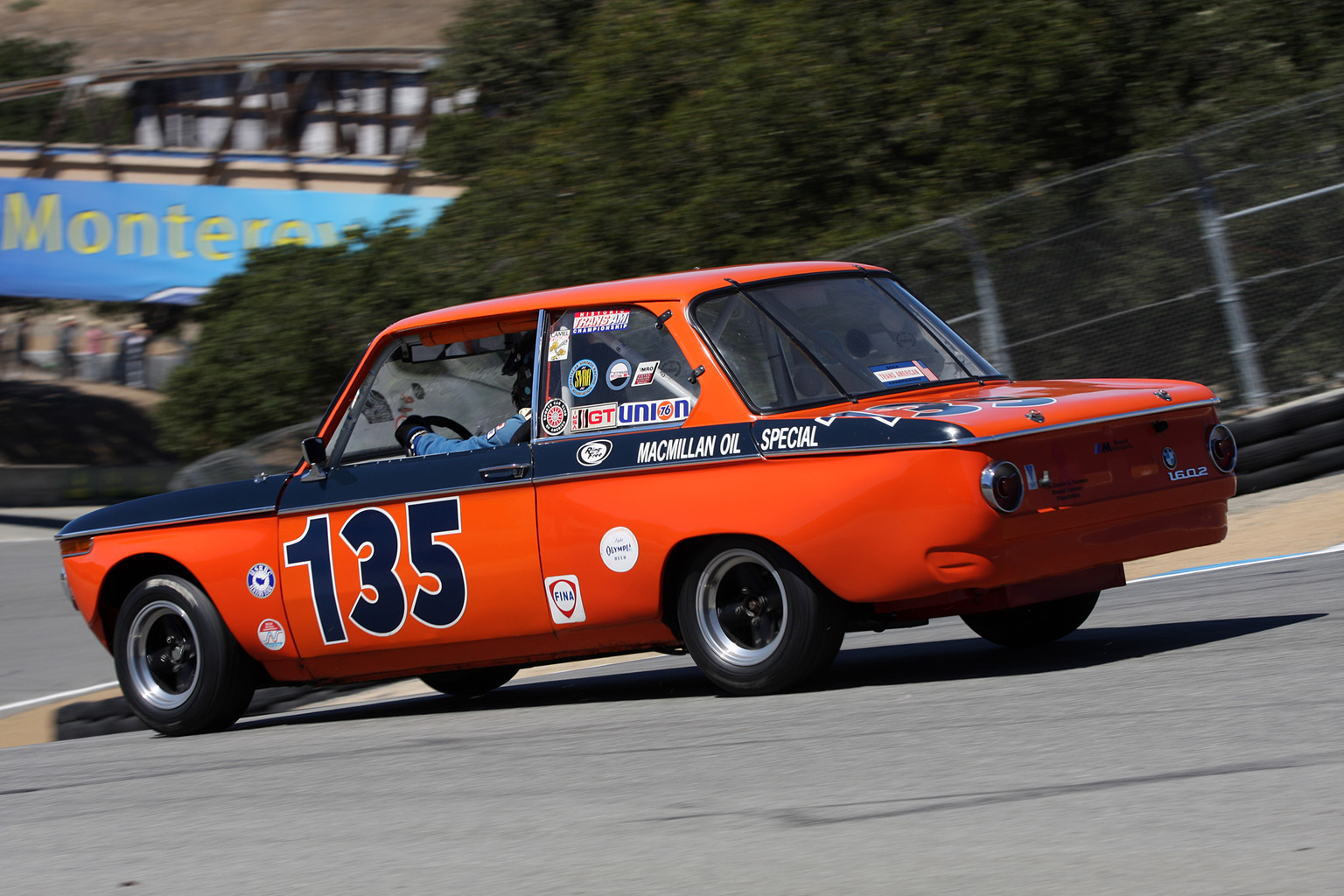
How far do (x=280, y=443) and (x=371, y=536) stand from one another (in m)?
5.24

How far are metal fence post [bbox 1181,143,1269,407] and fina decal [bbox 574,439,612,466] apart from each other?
7.16 metres

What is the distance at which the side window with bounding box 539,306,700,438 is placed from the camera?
20.1 ft

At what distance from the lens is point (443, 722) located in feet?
22.4

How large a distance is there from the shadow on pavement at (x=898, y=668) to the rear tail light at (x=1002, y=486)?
87 centimetres

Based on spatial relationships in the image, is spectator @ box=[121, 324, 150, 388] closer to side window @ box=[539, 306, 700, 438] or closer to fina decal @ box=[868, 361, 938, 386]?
side window @ box=[539, 306, 700, 438]

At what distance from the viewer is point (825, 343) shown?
20.3ft

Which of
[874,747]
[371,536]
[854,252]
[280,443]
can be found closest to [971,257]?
[854,252]

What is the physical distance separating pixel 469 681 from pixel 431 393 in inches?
69.9

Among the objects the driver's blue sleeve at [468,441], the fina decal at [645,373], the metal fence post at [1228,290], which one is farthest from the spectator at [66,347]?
the fina decal at [645,373]

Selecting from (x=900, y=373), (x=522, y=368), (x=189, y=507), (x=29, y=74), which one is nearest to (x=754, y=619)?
(x=900, y=373)

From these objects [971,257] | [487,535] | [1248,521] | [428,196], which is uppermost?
[428,196]

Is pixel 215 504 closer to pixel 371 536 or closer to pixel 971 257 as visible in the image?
pixel 371 536

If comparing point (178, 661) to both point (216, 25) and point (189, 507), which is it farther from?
point (216, 25)

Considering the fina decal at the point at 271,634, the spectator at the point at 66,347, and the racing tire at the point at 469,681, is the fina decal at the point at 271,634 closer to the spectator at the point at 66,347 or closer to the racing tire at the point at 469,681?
the racing tire at the point at 469,681
